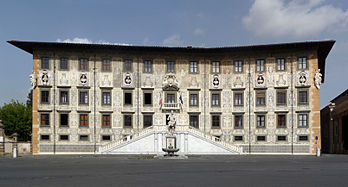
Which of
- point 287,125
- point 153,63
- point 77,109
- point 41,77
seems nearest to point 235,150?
point 287,125

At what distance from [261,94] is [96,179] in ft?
96.8

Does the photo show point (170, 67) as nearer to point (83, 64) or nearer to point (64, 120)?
point (83, 64)

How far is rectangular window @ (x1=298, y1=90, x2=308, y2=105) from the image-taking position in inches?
1587

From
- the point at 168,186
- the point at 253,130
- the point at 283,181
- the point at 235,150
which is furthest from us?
the point at 253,130

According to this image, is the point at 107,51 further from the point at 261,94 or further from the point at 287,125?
the point at 287,125

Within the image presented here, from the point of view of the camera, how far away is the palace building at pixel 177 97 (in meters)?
40.1

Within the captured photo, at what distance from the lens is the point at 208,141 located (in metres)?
39.0

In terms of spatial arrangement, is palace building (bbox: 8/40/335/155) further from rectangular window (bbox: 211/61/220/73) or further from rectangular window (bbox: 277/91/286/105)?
rectangular window (bbox: 211/61/220/73)

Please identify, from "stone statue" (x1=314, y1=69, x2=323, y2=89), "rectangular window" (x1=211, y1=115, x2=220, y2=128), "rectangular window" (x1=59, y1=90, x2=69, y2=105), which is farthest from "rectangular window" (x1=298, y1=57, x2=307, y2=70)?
"rectangular window" (x1=59, y1=90, x2=69, y2=105)

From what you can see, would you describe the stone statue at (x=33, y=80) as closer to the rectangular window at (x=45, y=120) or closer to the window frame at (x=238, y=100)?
the rectangular window at (x=45, y=120)

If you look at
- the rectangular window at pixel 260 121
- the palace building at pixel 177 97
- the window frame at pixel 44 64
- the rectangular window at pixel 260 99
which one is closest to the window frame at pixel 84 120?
the palace building at pixel 177 97

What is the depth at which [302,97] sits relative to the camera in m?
40.4

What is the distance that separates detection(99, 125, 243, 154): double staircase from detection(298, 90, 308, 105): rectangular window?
8.86 m

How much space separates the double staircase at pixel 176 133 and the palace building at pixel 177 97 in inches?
4.4
